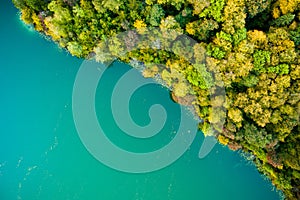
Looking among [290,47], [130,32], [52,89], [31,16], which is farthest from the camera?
[52,89]

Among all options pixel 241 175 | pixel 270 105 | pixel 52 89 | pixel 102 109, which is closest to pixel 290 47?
pixel 270 105

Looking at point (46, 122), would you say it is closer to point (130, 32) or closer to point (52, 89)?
point (52, 89)

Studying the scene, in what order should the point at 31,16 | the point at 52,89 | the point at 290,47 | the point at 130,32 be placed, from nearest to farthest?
the point at 290,47 → the point at 130,32 → the point at 31,16 → the point at 52,89

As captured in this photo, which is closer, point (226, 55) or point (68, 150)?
point (226, 55)

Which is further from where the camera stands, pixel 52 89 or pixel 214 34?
pixel 52 89

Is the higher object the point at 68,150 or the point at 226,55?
the point at 68,150
